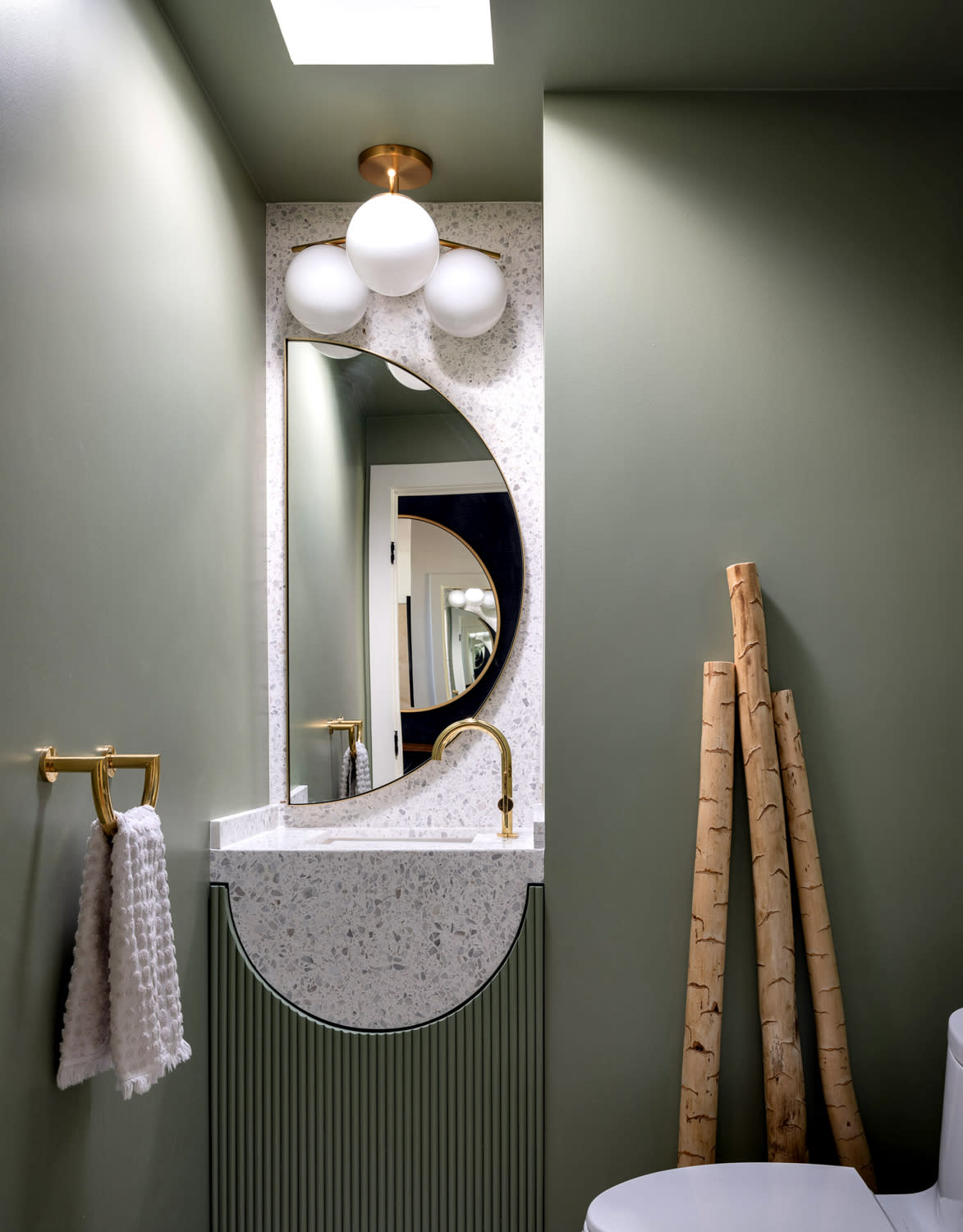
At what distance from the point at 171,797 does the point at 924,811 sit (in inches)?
52.1

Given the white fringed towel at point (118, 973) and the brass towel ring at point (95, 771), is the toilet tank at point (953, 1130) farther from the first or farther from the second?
the brass towel ring at point (95, 771)

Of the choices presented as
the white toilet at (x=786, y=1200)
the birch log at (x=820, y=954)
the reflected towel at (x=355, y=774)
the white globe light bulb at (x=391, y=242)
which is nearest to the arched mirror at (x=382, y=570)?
the reflected towel at (x=355, y=774)

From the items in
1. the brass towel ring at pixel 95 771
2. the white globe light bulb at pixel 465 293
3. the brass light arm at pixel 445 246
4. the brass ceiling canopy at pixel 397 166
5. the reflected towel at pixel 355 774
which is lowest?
the reflected towel at pixel 355 774

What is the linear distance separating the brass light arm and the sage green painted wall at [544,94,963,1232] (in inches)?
15.7

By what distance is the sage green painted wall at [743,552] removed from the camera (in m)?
1.72

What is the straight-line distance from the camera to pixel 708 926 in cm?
168

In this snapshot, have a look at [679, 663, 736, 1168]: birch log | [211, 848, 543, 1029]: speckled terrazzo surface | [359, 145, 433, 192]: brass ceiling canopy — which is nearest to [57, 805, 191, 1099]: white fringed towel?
[211, 848, 543, 1029]: speckled terrazzo surface

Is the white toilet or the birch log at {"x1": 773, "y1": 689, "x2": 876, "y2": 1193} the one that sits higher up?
the birch log at {"x1": 773, "y1": 689, "x2": 876, "y2": 1193}

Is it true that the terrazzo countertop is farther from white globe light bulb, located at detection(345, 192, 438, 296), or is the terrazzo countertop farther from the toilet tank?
white globe light bulb, located at detection(345, 192, 438, 296)

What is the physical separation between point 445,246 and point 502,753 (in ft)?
3.84

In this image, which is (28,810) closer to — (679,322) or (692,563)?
(692,563)

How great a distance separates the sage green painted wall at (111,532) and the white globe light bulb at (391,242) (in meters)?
0.28

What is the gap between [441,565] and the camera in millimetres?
2240

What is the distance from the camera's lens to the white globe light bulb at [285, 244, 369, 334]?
2.14 meters
